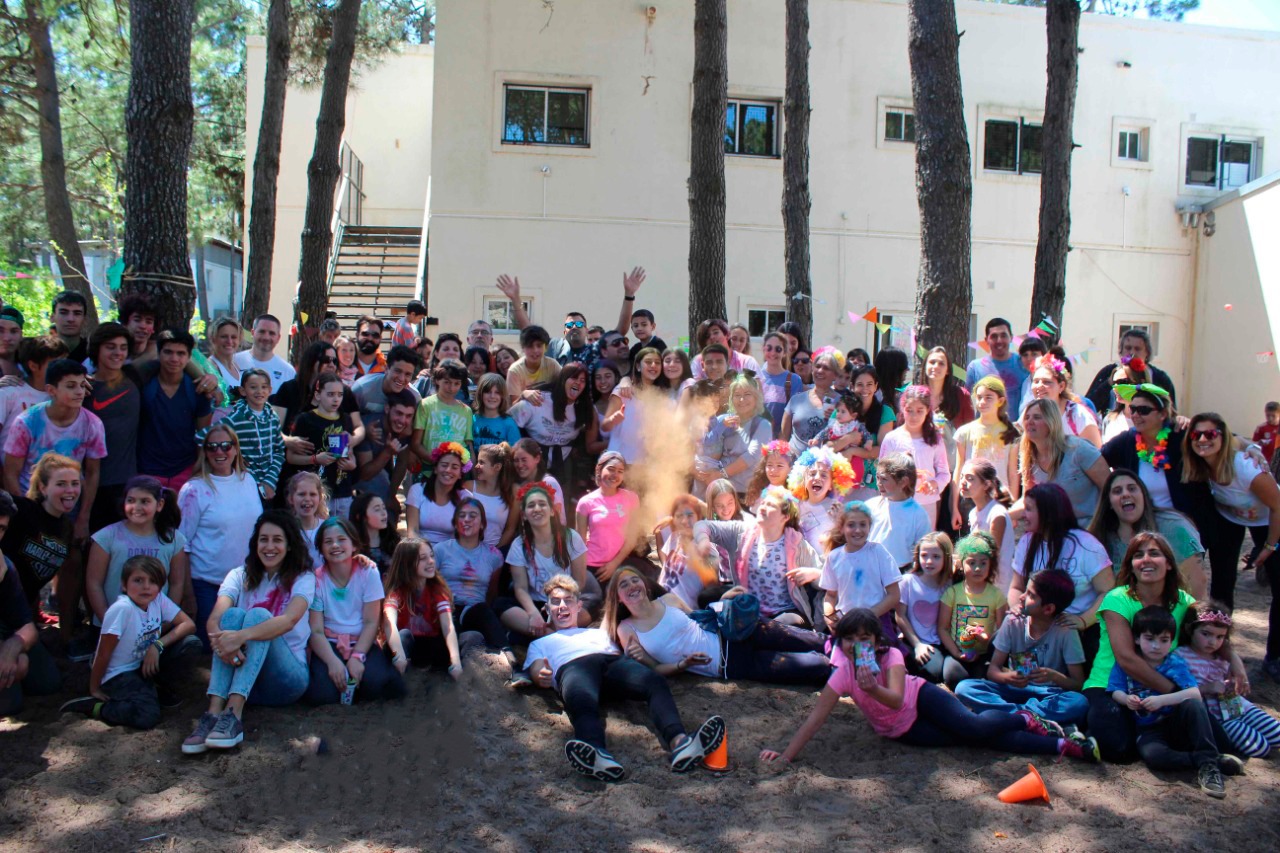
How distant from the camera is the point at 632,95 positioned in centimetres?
1438

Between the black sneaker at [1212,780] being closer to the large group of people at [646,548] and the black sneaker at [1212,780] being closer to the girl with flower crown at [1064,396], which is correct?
the large group of people at [646,548]

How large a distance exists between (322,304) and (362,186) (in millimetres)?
7660

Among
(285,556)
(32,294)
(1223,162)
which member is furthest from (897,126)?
(32,294)

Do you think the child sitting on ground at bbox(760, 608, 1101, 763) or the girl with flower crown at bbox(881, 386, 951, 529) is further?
the girl with flower crown at bbox(881, 386, 951, 529)

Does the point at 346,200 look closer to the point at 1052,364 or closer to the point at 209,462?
the point at 209,462

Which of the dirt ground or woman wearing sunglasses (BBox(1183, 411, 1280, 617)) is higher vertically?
woman wearing sunglasses (BBox(1183, 411, 1280, 617))

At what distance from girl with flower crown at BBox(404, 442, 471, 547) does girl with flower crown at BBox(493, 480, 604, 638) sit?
1.39ft

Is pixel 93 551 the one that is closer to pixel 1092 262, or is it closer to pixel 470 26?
pixel 470 26

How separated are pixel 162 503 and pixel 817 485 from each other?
357 cm

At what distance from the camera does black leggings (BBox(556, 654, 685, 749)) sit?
4.96m

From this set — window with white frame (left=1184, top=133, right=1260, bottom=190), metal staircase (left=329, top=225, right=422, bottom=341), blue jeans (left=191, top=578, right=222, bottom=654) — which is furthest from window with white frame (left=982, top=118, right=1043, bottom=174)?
blue jeans (left=191, top=578, right=222, bottom=654)

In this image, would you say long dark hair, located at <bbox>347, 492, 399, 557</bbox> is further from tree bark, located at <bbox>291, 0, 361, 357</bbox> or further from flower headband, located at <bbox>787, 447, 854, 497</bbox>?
tree bark, located at <bbox>291, 0, 361, 357</bbox>

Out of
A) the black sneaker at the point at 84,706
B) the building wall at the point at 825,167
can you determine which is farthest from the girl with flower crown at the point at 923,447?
the building wall at the point at 825,167

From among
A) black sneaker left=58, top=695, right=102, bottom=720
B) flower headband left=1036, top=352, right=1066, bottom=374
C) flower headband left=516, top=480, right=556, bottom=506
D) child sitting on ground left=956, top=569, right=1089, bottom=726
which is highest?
flower headband left=1036, top=352, right=1066, bottom=374
